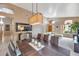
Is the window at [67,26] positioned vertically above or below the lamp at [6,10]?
below

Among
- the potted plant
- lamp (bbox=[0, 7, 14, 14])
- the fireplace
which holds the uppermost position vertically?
lamp (bbox=[0, 7, 14, 14])

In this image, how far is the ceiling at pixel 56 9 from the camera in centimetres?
185

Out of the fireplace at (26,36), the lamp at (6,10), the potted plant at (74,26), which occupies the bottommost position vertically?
the fireplace at (26,36)

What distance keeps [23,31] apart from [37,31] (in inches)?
10.3

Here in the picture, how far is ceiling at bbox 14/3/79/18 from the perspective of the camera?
1.85 meters

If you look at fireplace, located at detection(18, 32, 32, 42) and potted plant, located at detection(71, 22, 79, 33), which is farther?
fireplace, located at detection(18, 32, 32, 42)

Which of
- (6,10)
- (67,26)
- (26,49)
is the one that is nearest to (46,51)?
(26,49)

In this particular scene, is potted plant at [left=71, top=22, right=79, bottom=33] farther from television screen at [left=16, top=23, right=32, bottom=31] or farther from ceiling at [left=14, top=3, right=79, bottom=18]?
television screen at [left=16, top=23, right=32, bottom=31]

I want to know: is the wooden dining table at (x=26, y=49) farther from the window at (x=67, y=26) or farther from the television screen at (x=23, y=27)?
the window at (x=67, y=26)

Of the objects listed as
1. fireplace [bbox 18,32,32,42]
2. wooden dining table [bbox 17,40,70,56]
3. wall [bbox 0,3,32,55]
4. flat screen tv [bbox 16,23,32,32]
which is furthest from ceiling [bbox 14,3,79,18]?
wooden dining table [bbox 17,40,70,56]

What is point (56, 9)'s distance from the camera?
189 cm

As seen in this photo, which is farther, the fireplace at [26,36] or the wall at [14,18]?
the fireplace at [26,36]

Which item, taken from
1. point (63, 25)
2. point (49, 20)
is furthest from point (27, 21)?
point (63, 25)

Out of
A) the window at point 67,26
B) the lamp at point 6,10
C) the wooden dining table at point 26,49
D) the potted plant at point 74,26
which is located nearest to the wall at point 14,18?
the lamp at point 6,10
